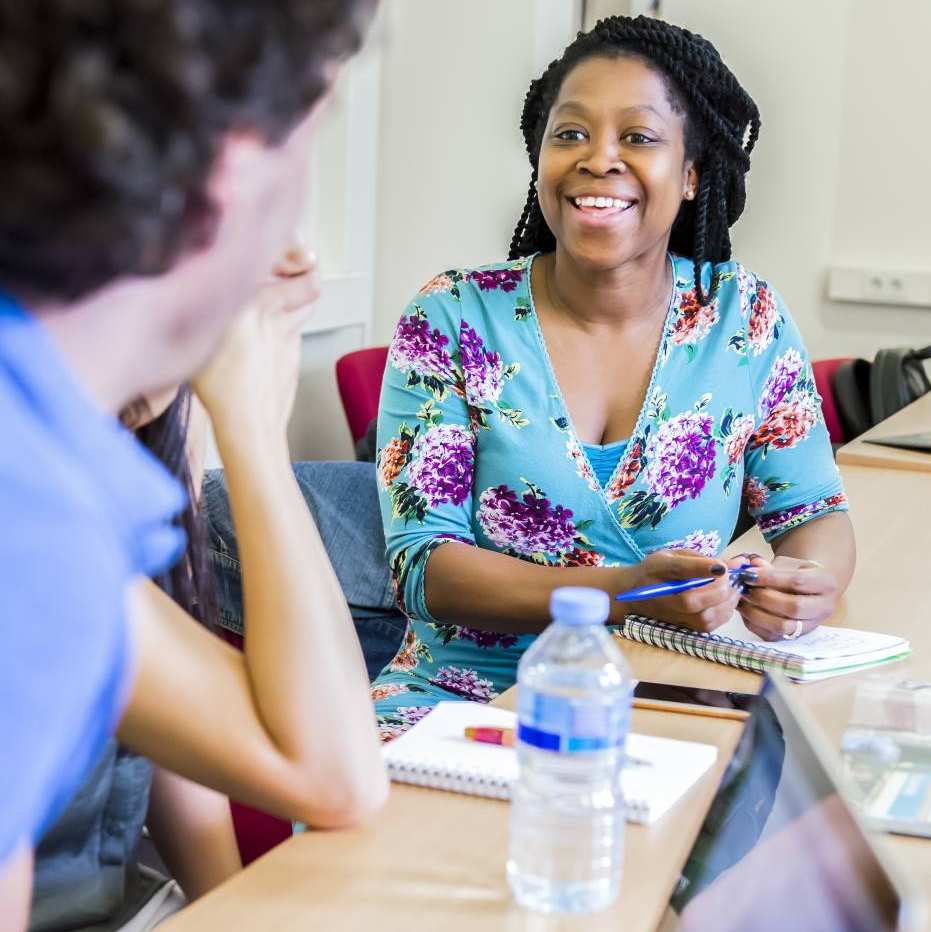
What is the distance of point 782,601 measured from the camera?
1.62 m

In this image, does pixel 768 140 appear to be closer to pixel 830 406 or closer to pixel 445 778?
pixel 830 406

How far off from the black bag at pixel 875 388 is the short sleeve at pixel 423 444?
6.84 feet

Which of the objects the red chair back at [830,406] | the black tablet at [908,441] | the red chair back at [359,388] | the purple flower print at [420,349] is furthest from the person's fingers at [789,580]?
the red chair back at [830,406]

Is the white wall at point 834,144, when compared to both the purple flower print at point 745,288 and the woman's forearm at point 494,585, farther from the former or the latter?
the woman's forearm at point 494,585

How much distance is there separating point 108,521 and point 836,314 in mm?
4535

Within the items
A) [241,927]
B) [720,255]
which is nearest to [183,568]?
[241,927]

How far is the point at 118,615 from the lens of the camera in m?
0.48

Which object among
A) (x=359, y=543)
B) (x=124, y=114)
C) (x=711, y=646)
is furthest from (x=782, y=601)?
(x=124, y=114)

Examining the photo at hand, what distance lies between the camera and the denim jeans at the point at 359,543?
2.42 m

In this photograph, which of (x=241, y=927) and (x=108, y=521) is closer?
(x=108, y=521)

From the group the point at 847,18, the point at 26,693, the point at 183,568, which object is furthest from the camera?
the point at 847,18

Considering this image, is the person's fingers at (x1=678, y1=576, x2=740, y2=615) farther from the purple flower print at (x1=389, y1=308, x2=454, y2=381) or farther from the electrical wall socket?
the electrical wall socket

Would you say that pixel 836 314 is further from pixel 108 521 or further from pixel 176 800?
pixel 108 521

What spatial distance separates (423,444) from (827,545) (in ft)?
1.94
